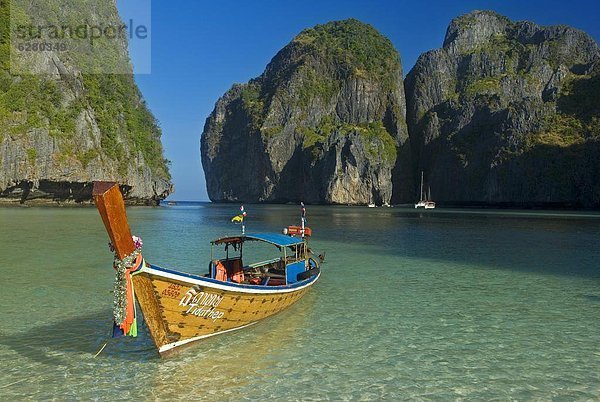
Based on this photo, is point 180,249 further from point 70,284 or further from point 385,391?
point 385,391

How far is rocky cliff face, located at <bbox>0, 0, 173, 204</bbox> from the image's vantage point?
78062mm

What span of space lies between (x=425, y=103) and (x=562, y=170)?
7876cm

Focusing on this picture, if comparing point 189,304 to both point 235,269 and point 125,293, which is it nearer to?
point 125,293

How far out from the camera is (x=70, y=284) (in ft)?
58.3

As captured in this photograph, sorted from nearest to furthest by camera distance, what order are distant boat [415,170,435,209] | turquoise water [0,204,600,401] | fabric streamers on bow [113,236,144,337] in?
fabric streamers on bow [113,236,144,337] → turquoise water [0,204,600,401] → distant boat [415,170,435,209]

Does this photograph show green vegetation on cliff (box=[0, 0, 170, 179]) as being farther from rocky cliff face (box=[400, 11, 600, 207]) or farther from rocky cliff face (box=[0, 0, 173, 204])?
rocky cliff face (box=[400, 11, 600, 207])

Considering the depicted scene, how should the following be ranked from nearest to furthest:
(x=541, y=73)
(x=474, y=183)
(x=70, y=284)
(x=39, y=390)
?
(x=39, y=390), (x=70, y=284), (x=474, y=183), (x=541, y=73)

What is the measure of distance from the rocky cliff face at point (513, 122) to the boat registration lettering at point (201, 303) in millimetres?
134807

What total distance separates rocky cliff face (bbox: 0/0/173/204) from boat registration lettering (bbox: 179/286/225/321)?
267 ft

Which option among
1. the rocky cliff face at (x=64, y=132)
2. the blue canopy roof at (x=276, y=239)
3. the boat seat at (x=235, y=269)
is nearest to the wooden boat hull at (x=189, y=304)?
the boat seat at (x=235, y=269)

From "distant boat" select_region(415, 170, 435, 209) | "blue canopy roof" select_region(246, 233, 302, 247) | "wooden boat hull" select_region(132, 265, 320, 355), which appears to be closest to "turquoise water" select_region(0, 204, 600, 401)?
"wooden boat hull" select_region(132, 265, 320, 355)

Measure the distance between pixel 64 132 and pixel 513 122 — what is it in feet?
420

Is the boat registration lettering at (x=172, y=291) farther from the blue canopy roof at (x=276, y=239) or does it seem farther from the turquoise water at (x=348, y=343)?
the blue canopy roof at (x=276, y=239)

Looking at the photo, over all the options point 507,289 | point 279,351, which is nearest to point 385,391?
point 279,351
